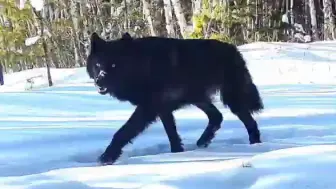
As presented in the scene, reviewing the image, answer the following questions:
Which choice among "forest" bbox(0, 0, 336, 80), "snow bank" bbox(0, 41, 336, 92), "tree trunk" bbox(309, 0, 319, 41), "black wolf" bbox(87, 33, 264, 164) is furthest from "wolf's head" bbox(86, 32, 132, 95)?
"tree trunk" bbox(309, 0, 319, 41)

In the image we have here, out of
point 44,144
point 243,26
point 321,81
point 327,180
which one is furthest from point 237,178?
point 243,26

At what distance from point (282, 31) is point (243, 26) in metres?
2.52

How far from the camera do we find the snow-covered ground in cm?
338

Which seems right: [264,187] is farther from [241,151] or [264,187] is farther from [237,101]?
[237,101]

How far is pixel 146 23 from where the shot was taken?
29.1 m

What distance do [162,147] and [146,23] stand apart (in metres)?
23.3

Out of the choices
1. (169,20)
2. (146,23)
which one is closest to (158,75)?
(169,20)

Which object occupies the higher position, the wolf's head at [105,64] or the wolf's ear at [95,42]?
the wolf's ear at [95,42]

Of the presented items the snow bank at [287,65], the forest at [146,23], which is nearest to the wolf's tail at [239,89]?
the snow bank at [287,65]

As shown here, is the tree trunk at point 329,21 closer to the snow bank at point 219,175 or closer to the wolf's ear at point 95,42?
the wolf's ear at point 95,42

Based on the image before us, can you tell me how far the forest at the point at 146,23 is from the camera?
2025 centimetres

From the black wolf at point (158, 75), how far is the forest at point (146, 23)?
32.5 feet

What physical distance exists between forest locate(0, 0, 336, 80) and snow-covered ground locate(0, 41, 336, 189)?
263 inches

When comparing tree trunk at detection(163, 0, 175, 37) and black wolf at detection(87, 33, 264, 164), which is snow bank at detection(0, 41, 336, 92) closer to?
tree trunk at detection(163, 0, 175, 37)
